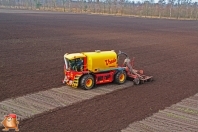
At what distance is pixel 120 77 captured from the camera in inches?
487

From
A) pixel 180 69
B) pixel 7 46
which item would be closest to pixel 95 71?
pixel 180 69

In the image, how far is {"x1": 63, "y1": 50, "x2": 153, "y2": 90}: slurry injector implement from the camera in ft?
37.0

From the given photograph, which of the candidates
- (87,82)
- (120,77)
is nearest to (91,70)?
(87,82)

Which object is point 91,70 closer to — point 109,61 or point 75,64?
point 75,64

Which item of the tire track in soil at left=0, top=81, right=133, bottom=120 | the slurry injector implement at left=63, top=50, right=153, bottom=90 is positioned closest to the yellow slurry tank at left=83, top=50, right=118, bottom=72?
the slurry injector implement at left=63, top=50, right=153, bottom=90

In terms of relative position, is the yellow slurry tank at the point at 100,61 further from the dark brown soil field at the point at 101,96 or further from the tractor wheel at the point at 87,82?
the dark brown soil field at the point at 101,96

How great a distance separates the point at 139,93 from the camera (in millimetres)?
11289

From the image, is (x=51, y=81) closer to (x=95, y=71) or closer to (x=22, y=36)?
(x=95, y=71)

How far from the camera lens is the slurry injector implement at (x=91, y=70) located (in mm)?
11289

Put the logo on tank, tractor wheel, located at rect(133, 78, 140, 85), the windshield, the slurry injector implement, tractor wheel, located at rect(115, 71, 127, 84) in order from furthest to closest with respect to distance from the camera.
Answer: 1. tractor wheel, located at rect(133, 78, 140, 85)
2. tractor wheel, located at rect(115, 71, 127, 84)
3. the logo on tank
4. the windshield
5. the slurry injector implement

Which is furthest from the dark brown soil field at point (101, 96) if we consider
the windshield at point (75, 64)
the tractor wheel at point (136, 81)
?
the windshield at point (75, 64)

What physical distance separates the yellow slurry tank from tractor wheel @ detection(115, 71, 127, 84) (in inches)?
15.8

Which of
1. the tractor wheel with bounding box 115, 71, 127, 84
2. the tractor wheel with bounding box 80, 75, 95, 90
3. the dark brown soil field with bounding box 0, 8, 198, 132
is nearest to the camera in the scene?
the dark brown soil field with bounding box 0, 8, 198, 132

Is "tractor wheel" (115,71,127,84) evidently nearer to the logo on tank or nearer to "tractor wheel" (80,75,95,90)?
the logo on tank
